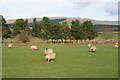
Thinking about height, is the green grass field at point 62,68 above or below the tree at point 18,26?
below

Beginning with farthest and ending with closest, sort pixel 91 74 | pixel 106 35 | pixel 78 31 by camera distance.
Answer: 1. pixel 106 35
2. pixel 78 31
3. pixel 91 74

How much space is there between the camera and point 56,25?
65375 millimetres

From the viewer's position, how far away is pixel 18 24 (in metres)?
70.3

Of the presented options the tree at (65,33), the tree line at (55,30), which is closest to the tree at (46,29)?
the tree line at (55,30)

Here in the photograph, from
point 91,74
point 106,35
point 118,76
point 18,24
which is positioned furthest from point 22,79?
point 106,35

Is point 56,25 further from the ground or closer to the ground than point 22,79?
further from the ground

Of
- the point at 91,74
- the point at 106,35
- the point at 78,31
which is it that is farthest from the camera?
the point at 106,35

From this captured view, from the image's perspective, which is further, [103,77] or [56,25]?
[56,25]

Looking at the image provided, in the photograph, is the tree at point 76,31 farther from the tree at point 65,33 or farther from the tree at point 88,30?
the tree at point 88,30

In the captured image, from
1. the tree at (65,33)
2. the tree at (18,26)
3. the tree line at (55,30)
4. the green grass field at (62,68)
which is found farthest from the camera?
the tree at (18,26)

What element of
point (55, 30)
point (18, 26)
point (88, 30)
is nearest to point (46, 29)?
point (55, 30)

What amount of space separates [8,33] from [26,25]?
7750 mm

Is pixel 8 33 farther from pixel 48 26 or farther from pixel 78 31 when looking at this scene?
pixel 78 31

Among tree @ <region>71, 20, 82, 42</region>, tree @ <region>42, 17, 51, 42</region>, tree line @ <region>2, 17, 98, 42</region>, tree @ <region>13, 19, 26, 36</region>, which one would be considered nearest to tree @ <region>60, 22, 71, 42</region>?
tree line @ <region>2, 17, 98, 42</region>
